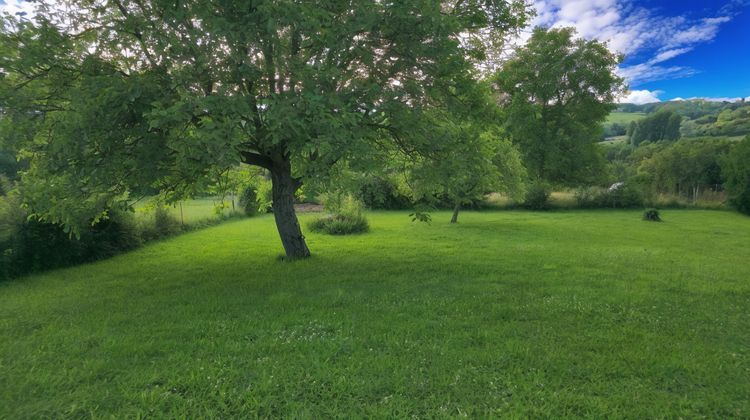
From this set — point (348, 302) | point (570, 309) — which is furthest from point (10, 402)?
point (570, 309)

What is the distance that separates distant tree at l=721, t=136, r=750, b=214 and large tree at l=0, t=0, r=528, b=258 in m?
25.2

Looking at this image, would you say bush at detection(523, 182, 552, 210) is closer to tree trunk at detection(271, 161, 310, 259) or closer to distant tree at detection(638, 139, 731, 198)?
distant tree at detection(638, 139, 731, 198)

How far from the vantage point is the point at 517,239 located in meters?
12.6

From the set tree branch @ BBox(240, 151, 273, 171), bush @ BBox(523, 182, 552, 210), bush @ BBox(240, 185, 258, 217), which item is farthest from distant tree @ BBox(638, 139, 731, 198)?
tree branch @ BBox(240, 151, 273, 171)

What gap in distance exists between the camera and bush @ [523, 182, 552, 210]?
25.1m

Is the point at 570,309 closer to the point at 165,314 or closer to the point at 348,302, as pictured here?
the point at 348,302

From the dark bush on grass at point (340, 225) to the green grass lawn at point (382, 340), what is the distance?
568cm

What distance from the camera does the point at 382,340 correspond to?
4.29 meters

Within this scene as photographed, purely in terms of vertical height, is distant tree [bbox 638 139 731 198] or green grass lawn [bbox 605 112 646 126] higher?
green grass lawn [bbox 605 112 646 126]

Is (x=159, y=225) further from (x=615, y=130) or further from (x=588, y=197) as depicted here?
(x=615, y=130)

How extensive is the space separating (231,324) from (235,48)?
386cm

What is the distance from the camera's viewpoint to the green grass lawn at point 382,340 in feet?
10.3

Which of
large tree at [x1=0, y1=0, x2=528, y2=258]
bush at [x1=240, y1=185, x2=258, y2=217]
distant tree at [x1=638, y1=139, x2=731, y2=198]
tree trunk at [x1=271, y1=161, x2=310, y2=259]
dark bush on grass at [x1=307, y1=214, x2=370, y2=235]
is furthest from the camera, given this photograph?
distant tree at [x1=638, y1=139, x2=731, y2=198]

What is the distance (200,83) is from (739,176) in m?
30.0
